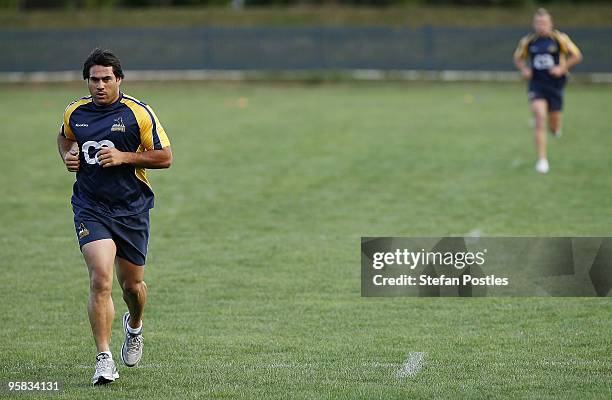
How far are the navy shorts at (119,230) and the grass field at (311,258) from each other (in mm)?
811

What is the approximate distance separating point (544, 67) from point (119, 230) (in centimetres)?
1101

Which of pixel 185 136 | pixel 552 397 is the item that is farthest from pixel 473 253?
pixel 185 136

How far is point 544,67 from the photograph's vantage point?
16.6 meters

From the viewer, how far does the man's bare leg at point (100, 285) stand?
6.76m

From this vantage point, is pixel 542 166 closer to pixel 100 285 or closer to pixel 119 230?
pixel 119 230

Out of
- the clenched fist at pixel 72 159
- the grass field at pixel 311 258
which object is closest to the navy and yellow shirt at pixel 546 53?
the grass field at pixel 311 258

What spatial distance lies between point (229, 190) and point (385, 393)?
9.17m

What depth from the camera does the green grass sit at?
43438 mm

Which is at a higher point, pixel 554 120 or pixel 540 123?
pixel 540 123

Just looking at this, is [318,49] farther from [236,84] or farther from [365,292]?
[365,292]

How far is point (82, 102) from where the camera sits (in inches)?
281

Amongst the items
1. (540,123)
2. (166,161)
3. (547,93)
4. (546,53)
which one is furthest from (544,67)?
(166,161)

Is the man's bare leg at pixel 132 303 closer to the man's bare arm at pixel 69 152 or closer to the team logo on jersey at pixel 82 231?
the team logo on jersey at pixel 82 231

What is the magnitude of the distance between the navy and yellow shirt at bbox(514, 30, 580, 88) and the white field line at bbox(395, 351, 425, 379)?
9987mm
